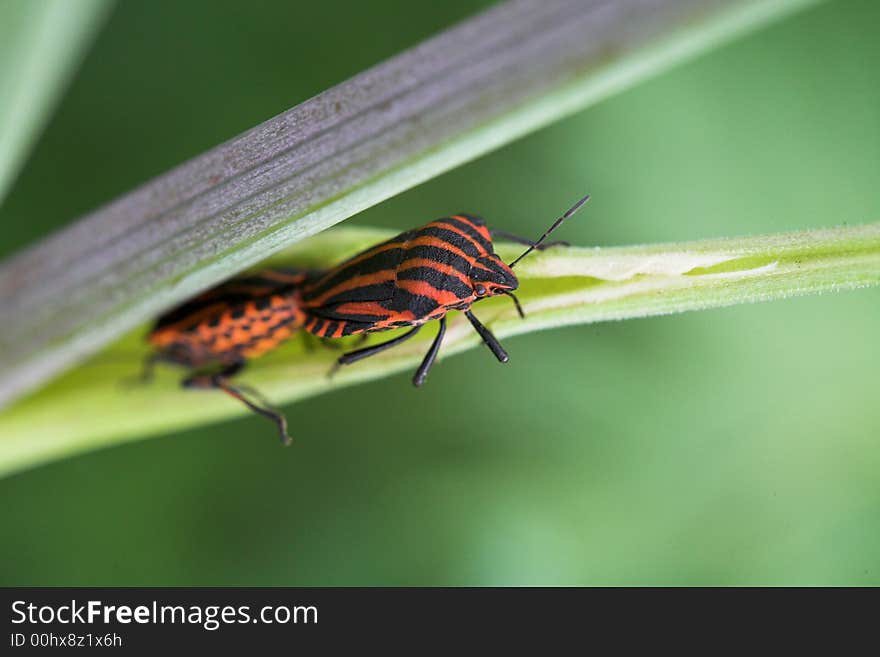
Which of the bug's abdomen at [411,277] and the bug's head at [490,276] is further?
the bug's abdomen at [411,277]

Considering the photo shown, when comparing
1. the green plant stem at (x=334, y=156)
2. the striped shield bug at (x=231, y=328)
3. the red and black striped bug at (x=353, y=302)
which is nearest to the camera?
the green plant stem at (x=334, y=156)

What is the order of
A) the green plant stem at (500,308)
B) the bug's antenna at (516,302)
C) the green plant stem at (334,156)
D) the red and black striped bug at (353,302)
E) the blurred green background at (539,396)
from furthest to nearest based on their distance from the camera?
the blurred green background at (539,396), the red and black striped bug at (353,302), the bug's antenna at (516,302), the green plant stem at (500,308), the green plant stem at (334,156)

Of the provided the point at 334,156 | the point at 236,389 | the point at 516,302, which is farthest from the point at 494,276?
the point at 236,389

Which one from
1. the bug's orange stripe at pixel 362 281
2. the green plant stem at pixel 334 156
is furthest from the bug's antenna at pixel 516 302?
the green plant stem at pixel 334 156

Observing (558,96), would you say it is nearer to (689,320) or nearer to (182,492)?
(689,320)

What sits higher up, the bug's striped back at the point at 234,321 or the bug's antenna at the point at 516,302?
the bug's striped back at the point at 234,321

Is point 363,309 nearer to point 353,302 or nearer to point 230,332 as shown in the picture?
point 353,302

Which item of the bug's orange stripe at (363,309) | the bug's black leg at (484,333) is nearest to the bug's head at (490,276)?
the bug's black leg at (484,333)

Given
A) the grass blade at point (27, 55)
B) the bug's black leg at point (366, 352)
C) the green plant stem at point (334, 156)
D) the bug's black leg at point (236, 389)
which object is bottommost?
the green plant stem at point (334, 156)

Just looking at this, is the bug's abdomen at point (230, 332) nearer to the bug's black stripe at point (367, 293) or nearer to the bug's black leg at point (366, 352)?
the bug's black stripe at point (367, 293)
